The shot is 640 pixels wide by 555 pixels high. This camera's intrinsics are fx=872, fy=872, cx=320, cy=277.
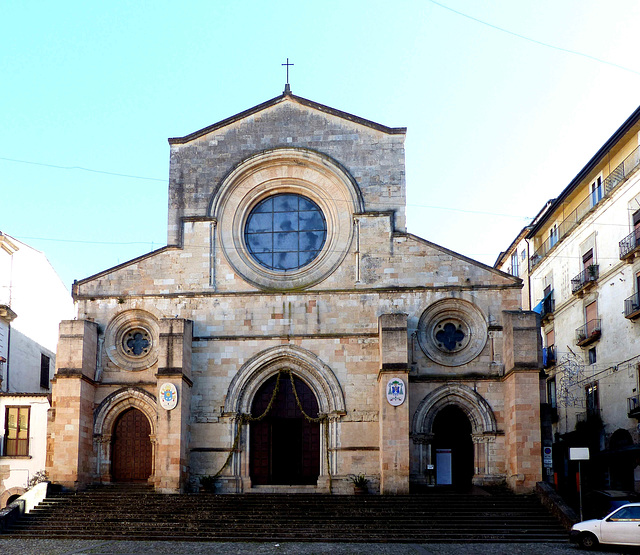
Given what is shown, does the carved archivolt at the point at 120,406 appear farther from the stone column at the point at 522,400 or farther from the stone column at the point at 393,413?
the stone column at the point at 522,400

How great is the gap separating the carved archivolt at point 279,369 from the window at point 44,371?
14.4 metres

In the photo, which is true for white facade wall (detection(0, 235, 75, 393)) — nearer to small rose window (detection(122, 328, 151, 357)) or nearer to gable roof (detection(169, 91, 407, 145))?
small rose window (detection(122, 328, 151, 357))

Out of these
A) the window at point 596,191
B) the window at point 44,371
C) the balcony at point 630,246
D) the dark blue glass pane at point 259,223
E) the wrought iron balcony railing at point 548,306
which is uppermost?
the window at point 596,191

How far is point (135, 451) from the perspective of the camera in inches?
1128

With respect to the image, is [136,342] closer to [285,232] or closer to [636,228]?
[285,232]

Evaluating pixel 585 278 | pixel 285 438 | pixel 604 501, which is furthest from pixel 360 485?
pixel 585 278

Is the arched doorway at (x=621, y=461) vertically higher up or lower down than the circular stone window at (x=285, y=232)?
lower down

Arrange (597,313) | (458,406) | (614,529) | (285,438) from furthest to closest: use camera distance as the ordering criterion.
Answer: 1. (597,313)
2. (285,438)
3. (458,406)
4. (614,529)

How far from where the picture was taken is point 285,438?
28.8 meters

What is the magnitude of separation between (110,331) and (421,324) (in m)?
10.3

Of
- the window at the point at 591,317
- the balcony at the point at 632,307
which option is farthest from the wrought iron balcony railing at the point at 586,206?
the balcony at the point at 632,307

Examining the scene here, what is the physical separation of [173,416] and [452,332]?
9.34 metres

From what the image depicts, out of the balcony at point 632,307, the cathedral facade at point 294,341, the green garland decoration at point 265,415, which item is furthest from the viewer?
the balcony at point 632,307

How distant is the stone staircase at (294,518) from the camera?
22.5 m
